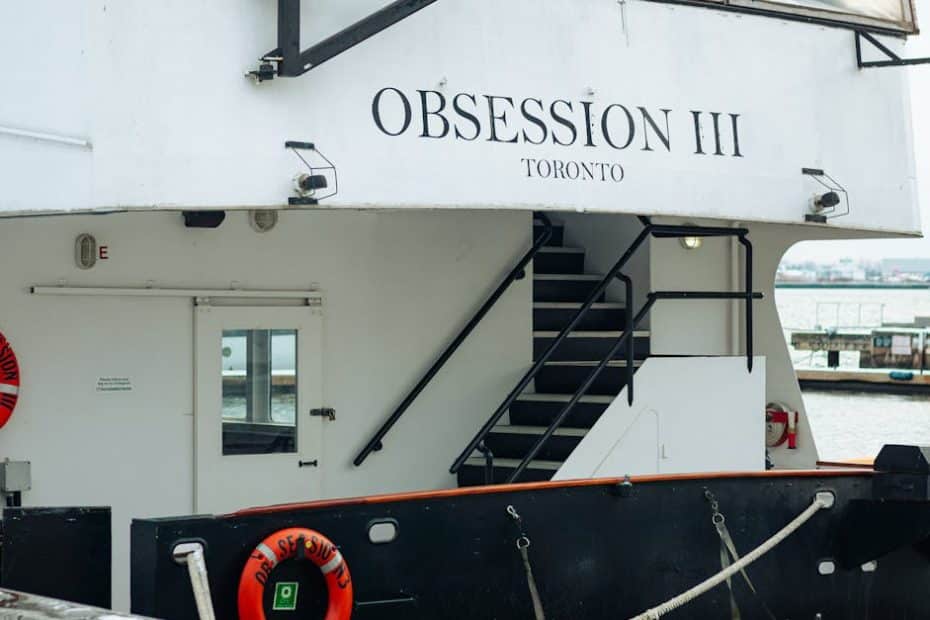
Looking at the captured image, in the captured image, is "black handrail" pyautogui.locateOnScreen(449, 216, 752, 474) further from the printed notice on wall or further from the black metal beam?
the black metal beam

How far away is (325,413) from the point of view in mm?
7062

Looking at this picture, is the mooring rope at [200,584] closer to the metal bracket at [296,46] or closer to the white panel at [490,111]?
the white panel at [490,111]

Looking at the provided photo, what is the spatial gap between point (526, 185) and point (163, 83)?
1.59 metres

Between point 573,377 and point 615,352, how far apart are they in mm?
531

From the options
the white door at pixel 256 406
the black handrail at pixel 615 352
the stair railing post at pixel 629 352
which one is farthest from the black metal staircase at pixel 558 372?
the white door at pixel 256 406

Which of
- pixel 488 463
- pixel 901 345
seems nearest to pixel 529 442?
pixel 488 463

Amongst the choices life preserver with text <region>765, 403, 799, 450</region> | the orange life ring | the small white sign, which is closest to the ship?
the orange life ring

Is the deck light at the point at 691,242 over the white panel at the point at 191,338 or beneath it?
over

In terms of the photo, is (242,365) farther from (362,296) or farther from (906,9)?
(906,9)

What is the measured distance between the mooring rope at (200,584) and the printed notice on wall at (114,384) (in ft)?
5.36

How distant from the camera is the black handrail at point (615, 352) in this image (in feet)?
23.6

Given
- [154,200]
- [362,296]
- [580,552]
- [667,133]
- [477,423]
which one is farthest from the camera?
[477,423]

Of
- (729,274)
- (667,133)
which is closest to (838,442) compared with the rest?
(729,274)

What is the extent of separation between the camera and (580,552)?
5.95m
